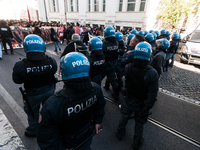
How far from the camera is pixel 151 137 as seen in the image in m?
2.69

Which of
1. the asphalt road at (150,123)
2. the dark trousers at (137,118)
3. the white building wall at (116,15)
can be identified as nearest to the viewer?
A: the dark trousers at (137,118)

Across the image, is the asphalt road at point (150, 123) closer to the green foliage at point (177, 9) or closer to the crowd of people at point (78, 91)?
the crowd of people at point (78, 91)

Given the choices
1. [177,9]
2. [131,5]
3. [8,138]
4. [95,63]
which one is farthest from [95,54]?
[131,5]

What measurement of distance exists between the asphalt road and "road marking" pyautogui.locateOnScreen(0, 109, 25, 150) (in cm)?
8

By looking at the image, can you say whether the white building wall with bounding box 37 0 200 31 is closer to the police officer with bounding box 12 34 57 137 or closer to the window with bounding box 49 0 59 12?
the window with bounding box 49 0 59 12

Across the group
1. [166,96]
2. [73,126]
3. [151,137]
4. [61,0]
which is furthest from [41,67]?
[61,0]

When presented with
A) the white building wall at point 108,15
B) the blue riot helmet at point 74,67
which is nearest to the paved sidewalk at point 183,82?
the blue riot helmet at point 74,67

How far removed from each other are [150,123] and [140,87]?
5.33ft

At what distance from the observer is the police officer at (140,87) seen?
1960 mm

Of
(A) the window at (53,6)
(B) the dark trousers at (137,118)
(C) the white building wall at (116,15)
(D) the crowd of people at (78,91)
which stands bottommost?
(B) the dark trousers at (137,118)

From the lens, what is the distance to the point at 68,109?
1178mm

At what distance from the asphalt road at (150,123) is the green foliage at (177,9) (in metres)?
12.8

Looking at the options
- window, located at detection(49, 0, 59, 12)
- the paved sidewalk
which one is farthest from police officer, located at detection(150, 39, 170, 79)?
window, located at detection(49, 0, 59, 12)

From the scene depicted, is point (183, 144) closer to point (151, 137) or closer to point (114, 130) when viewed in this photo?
point (151, 137)
